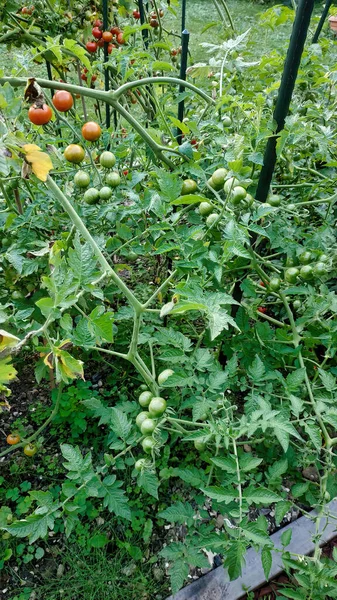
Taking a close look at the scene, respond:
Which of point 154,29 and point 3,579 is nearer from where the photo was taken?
point 3,579

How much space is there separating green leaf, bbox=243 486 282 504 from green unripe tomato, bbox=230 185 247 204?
2.34ft

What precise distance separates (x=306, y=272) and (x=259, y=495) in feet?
2.06

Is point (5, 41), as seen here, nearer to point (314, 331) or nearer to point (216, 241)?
point (216, 241)

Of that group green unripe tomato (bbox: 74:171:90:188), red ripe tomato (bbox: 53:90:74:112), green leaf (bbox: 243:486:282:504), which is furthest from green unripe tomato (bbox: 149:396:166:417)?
red ripe tomato (bbox: 53:90:74:112)

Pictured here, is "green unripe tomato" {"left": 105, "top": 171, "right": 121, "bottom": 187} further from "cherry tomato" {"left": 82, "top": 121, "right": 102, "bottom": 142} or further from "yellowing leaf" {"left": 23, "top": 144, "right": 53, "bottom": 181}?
"yellowing leaf" {"left": 23, "top": 144, "right": 53, "bottom": 181}

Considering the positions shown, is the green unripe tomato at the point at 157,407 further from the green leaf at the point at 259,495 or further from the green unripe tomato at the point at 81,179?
the green unripe tomato at the point at 81,179

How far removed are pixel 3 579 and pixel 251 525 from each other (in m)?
0.92

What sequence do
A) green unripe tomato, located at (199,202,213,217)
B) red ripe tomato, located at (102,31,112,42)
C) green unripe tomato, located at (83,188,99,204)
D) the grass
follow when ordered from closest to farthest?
green unripe tomato, located at (199,202,213,217), green unripe tomato, located at (83,188,99,204), the grass, red ripe tomato, located at (102,31,112,42)

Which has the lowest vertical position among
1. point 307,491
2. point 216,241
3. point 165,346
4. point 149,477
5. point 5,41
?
point 307,491

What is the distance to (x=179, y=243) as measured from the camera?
1.12m

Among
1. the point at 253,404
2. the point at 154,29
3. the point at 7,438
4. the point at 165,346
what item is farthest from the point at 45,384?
the point at 154,29

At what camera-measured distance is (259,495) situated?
3.49 feet

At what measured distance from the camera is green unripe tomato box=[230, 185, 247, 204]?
3.60 feet

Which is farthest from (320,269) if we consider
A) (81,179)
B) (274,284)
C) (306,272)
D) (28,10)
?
(28,10)
